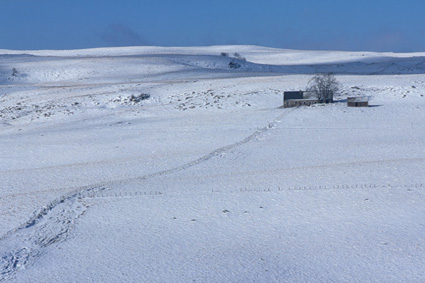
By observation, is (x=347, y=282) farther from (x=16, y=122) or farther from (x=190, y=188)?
(x=16, y=122)

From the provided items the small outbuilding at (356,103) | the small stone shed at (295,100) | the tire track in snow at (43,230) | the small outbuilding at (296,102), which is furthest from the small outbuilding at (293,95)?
the tire track in snow at (43,230)

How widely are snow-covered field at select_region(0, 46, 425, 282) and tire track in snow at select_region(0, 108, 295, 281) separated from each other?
3 centimetres

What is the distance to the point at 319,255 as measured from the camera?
Answer: 8.04 metres

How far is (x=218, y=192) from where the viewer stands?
11.4 m

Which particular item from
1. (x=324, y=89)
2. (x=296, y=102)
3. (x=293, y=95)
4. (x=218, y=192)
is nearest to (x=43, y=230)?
(x=218, y=192)

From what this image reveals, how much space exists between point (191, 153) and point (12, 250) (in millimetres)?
7861

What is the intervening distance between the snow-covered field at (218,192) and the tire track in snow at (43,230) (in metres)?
0.03

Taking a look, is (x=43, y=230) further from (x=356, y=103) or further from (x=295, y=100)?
(x=295, y=100)

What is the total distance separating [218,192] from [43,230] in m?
3.38

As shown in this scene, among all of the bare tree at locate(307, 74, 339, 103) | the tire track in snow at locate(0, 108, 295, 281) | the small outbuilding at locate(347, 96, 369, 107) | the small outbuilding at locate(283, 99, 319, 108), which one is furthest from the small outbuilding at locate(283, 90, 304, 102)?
the tire track in snow at locate(0, 108, 295, 281)

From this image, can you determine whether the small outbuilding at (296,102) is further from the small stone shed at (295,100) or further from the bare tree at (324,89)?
the bare tree at (324,89)

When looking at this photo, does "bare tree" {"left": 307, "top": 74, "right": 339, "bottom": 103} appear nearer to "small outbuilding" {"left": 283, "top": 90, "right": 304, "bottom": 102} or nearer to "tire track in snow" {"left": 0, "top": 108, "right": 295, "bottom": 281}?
"small outbuilding" {"left": 283, "top": 90, "right": 304, "bottom": 102}

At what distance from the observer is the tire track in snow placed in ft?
26.6

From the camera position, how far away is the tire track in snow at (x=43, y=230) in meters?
8.10
